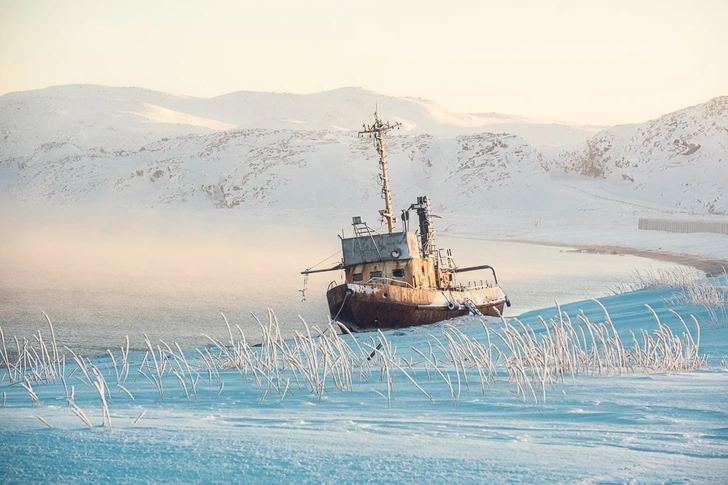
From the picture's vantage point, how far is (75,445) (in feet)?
13.6

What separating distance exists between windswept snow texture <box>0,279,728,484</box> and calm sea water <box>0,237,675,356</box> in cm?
1204

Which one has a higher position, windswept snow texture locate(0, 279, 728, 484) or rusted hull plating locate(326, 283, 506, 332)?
windswept snow texture locate(0, 279, 728, 484)

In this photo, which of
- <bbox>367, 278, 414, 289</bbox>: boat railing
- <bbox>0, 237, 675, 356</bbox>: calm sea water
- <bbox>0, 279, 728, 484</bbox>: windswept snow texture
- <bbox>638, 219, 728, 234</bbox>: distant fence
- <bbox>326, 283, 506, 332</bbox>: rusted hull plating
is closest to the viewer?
<bbox>0, 279, 728, 484</bbox>: windswept snow texture

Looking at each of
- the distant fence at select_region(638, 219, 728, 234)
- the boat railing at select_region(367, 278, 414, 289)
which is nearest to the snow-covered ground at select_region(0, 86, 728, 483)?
the boat railing at select_region(367, 278, 414, 289)

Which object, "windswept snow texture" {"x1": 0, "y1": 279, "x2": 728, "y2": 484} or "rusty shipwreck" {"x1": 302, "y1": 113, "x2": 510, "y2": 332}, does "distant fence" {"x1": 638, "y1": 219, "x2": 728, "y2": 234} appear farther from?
"windswept snow texture" {"x1": 0, "y1": 279, "x2": 728, "y2": 484}

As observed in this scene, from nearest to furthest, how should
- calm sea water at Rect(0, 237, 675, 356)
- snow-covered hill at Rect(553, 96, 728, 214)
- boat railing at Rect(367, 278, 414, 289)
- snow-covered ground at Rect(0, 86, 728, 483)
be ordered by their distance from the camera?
1. snow-covered ground at Rect(0, 86, 728, 483)
2. calm sea water at Rect(0, 237, 675, 356)
3. boat railing at Rect(367, 278, 414, 289)
4. snow-covered hill at Rect(553, 96, 728, 214)

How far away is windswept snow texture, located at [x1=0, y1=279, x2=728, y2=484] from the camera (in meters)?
3.74

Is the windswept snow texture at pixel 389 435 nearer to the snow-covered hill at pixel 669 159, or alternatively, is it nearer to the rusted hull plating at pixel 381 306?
the rusted hull plating at pixel 381 306

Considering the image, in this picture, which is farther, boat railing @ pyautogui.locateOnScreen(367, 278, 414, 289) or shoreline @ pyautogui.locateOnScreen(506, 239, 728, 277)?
shoreline @ pyautogui.locateOnScreen(506, 239, 728, 277)

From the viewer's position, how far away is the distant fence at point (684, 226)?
54.3 meters

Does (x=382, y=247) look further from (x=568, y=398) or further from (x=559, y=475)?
(x=559, y=475)

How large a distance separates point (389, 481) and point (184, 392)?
3.52 metres

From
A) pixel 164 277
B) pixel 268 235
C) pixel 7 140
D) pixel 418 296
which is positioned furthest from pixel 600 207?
pixel 7 140

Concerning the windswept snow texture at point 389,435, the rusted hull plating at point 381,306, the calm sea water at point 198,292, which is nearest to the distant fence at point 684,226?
the calm sea water at point 198,292
